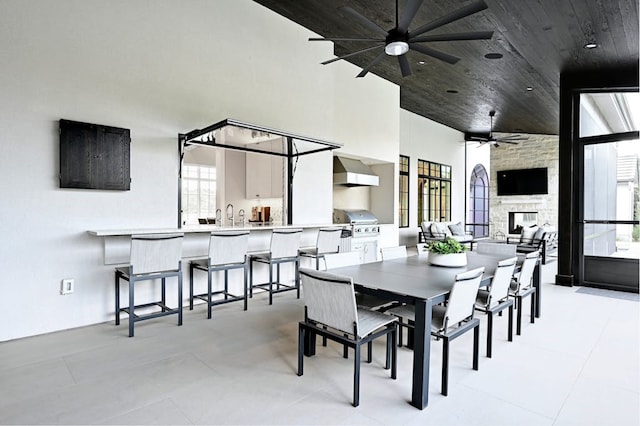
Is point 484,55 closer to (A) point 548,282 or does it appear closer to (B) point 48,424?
(A) point 548,282

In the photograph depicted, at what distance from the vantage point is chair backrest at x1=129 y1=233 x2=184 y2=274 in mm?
3256

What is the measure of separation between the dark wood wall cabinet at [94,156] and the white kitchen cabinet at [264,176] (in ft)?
7.82

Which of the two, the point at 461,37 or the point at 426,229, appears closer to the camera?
the point at 461,37

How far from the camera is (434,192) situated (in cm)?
1098

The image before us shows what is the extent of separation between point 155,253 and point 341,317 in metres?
2.07

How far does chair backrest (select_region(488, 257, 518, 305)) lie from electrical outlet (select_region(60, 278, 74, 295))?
3.73m

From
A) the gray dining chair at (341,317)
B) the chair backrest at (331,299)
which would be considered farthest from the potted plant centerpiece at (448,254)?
the chair backrest at (331,299)

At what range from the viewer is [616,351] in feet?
9.67

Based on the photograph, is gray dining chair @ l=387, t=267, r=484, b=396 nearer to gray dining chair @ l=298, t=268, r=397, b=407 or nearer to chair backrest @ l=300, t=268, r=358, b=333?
gray dining chair @ l=298, t=268, r=397, b=407

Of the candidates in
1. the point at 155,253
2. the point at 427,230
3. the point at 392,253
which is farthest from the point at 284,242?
the point at 427,230

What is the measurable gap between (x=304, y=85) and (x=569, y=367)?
480cm

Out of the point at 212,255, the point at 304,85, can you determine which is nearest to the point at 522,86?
the point at 304,85

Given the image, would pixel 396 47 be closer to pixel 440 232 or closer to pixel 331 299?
pixel 331 299

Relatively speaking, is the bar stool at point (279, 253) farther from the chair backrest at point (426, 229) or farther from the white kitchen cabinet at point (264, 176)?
the chair backrest at point (426, 229)
